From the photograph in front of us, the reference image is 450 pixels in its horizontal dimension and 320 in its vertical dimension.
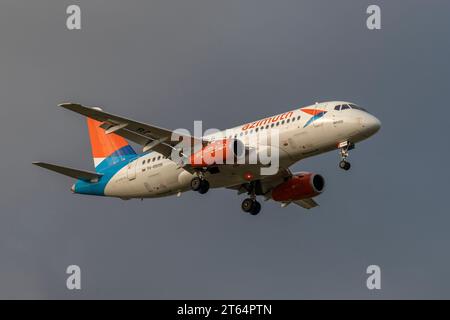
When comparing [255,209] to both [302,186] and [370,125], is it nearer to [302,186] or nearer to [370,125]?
→ [302,186]

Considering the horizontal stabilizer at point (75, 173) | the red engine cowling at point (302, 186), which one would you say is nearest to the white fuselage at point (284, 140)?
the horizontal stabilizer at point (75, 173)

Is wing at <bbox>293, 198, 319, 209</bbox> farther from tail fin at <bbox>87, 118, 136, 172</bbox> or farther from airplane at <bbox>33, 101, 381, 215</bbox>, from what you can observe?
tail fin at <bbox>87, 118, 136, 172</bbox>

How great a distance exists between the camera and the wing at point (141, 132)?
58.0 metres

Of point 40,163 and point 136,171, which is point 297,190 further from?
point 40,163

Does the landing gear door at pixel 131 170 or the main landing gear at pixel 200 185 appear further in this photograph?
the landing gear door at pixel 131 170

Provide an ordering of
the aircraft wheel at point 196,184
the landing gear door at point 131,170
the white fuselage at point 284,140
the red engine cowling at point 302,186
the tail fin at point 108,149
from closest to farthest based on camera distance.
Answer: the white fuselage at point 284,140, the aircraft wheel at point 196,184, the red engine cowling at point 302,186, the landing gear door at point 131,170, the tail fin at point 108,149

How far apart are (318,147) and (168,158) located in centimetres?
1003

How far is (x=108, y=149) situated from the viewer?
2761 inches

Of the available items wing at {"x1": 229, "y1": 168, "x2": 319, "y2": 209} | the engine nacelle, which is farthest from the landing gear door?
wing at {"x1": 229, "y1": 168, "x2": 319, "y2": 209}

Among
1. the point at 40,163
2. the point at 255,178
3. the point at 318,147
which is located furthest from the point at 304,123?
the point at 40,163

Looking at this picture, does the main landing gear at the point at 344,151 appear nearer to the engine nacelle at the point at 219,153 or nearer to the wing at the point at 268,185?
the engine nacelle at the point at 219,153

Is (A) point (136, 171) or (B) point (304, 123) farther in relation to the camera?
(A) point (136, 171)

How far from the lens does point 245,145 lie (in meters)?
59.5

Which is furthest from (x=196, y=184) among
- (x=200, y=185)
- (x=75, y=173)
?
(x=75, y=173)
